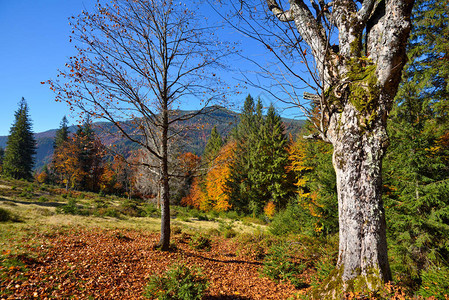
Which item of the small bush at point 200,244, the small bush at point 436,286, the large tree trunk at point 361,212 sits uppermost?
the large tree trunk at point 361,212

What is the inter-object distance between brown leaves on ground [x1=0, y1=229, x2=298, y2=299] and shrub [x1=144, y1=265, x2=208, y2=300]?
51 centimetres

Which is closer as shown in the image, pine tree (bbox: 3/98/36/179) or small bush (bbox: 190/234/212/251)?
small bush (bbox: 190/234/212/251)

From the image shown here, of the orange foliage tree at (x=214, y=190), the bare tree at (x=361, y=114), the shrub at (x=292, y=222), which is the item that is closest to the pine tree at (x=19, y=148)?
the orange foliage tree at (x=214, y=190)

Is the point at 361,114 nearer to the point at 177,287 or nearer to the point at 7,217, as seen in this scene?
the point at 177,287

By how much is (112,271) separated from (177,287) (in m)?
2.08

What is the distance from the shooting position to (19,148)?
103 feet

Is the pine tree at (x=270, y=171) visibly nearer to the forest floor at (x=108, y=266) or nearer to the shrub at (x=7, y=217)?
the forest floor at (x=108, y=266)

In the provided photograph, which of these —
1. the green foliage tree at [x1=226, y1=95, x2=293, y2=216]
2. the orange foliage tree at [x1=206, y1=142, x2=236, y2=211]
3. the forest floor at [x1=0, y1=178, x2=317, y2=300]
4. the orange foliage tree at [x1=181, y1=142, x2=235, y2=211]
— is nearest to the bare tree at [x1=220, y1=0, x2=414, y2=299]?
the forest floor at [x1=0, y1=178, x2=317, y2=300]

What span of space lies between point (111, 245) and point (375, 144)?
7147 millimetres

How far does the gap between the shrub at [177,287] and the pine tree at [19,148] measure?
133 ft

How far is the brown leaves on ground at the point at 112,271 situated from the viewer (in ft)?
11.1

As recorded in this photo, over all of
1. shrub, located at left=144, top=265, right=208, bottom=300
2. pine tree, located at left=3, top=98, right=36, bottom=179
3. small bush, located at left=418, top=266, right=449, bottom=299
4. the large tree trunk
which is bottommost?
shrub, located at left=144, top=265, right=208, bottom=300

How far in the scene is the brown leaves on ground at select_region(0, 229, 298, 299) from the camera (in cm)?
337

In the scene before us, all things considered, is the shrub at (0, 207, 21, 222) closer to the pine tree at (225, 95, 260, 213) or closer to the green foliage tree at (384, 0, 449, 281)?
the green foliage tree at (384, 0, 449, 281)
